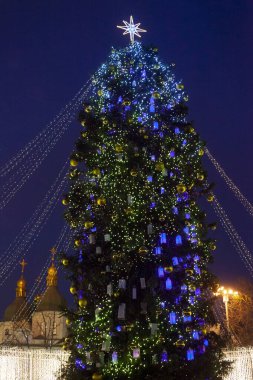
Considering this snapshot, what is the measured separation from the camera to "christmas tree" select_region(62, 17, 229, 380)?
8.96 metres

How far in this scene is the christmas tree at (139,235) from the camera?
29.4ft

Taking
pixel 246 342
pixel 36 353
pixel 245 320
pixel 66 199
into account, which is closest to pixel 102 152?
pixel 66 199

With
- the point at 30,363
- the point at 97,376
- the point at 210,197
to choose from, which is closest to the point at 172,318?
the point at 97,376

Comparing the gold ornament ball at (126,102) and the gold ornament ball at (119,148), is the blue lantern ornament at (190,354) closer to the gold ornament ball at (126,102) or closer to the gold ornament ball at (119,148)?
the gold ornament ball at (119,148)

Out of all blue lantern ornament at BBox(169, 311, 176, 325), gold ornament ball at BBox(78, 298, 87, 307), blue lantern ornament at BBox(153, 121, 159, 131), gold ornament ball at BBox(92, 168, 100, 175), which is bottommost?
blue lantern ornament at BBox(169, 311, 176, 325)

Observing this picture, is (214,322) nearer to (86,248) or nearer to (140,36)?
(86,248)

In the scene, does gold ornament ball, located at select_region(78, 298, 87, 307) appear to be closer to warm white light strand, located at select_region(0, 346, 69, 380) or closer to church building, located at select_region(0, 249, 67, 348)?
warm white light strand, located at select_region(0, 346, 69, 380)

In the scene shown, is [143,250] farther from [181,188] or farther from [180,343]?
[180,343]

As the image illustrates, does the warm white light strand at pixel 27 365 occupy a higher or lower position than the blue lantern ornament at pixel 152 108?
lower

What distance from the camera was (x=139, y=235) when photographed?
373 inches

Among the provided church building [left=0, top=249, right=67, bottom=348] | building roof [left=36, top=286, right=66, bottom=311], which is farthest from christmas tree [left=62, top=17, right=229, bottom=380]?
building roof [left=36, top=286, right=66, bottom=311]

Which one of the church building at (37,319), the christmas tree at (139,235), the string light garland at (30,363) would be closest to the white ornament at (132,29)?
the christmas tree at (139,235)

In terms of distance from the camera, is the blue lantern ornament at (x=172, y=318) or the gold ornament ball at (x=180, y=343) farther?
the blue lantern ornament at (x=172, y=318)

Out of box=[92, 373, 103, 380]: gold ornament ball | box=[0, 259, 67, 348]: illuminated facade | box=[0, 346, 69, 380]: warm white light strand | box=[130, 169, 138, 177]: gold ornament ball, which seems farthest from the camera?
box=[0, 259, 67, 348]: illuminated facade
